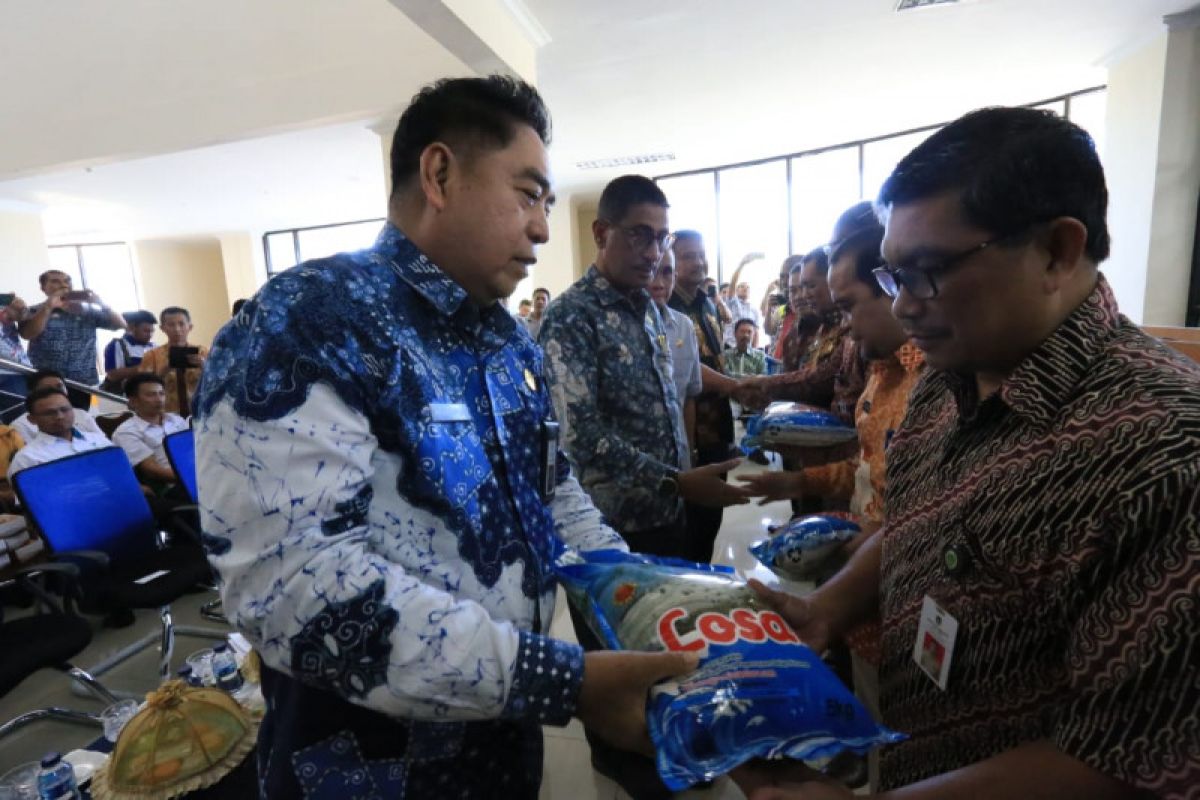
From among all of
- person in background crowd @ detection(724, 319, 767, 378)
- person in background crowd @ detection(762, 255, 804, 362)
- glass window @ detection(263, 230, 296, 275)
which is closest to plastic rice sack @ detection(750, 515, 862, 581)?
person in background crowd @ detection(762, 255, 804, 362)

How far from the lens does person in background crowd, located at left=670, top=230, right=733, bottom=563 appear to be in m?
2.50

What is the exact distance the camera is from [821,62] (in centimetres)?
544

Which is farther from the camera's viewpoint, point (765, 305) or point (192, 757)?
point (765, 305)

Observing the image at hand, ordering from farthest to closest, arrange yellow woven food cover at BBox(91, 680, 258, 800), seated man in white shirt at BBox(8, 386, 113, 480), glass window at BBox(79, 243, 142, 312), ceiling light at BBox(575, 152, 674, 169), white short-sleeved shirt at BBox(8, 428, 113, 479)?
1. glass window at BBox(79, 243, 142, 312)
2. ceiling light at BBox(575, 152, 674, 169)
3. seated man in white shirt at BBox(8, 386, 113, 480)
4. white short-sleeved shirt at BBox(8, 428, 113, 479)
5. yellow woven food cover at BBox(91, 680, 258, 800)

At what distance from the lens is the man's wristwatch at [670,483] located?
178cm

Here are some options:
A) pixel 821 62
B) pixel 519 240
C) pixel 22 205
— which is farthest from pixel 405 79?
pixel 22 205

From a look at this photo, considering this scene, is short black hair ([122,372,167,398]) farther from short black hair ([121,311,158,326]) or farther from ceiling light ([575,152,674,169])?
ceiling light ([575,152,674,169])

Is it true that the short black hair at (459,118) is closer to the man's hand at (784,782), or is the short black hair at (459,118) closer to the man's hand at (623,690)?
the man's hand at (623,690)

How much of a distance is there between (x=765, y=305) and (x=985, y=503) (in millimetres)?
7870

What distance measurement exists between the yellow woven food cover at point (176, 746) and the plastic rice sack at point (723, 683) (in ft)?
3.29

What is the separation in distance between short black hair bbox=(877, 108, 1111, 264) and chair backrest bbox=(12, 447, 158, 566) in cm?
345

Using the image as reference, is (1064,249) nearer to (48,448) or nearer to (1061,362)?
(1061,362)

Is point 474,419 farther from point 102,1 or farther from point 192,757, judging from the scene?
point 102,1

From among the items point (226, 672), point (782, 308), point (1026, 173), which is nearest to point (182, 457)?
point (226, 672)
